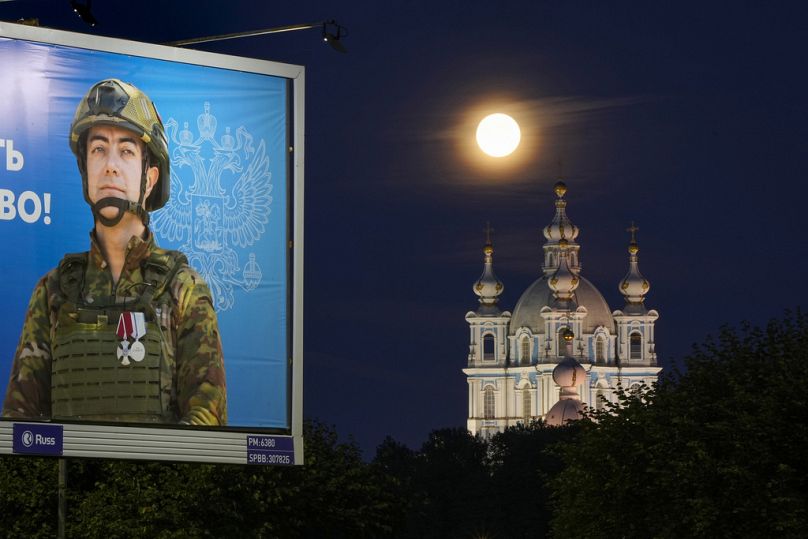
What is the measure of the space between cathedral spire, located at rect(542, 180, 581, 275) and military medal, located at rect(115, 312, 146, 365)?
178m

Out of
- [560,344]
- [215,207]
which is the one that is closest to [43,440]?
[215,207]

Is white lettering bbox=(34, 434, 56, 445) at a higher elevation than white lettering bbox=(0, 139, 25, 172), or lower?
lower

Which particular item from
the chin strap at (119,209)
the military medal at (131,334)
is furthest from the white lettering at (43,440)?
the chin strap at (119,209)

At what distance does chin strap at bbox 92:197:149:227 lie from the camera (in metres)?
18.9

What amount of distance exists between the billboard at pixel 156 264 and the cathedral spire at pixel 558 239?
581 feet

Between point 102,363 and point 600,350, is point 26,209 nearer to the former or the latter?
point 102,363

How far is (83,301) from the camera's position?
18.7m

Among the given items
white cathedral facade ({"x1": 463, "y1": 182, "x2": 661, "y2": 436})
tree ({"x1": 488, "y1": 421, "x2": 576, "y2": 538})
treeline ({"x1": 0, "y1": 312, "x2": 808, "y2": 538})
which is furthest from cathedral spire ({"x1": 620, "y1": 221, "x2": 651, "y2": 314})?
treeline ({"x1": 0, "y1": 312, "x2": 808, "y2": 538})

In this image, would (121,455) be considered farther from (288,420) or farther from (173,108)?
(173,108)

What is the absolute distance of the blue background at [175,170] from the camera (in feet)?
60.3

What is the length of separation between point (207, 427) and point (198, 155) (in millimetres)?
2812

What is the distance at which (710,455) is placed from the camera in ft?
134

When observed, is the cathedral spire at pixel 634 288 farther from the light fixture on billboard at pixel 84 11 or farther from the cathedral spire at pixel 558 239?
the light fixture on billboard at pixel 84 11

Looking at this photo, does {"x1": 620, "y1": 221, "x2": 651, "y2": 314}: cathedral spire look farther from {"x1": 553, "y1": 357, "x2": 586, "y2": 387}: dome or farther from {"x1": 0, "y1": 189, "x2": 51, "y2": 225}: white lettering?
{"x1": 0, "y1": 189, "x2": 51, "y2": 225}: white lettering
